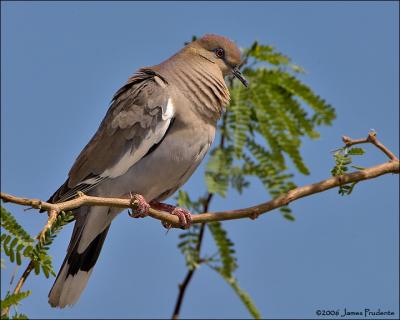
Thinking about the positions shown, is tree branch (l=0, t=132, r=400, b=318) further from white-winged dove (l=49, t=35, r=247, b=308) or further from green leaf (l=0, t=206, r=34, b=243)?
white-winged dove (l=49, t=35, r=247, b=308)

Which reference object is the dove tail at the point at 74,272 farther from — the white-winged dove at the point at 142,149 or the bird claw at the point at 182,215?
the bird claw at the point at 182,215

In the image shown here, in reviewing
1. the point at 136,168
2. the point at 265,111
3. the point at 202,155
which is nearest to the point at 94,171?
the point at 136,168

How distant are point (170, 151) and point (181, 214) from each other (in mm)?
423

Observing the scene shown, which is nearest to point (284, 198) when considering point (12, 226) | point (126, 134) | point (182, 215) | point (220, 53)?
point (12, 226)

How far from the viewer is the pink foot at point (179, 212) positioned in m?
3.72

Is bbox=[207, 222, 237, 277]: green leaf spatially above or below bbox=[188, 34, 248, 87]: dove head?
below

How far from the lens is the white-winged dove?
166 inches

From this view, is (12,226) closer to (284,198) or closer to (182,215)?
(284,198)

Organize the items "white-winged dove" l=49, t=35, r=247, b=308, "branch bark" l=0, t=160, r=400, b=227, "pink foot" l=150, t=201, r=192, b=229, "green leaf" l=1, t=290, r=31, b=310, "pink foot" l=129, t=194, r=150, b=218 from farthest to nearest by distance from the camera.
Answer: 1. "white-winged dove" l=49, t=35, r=247, b=308
2. "pink foot" l=150, t=201, r=192, b=229
3. "pink foot" l=129, t=194, r=150, b=218
4. "branch bark" l=0, t=160, r=400, b=227
5. "green leaf" l=1, t=290, r=31, b=310

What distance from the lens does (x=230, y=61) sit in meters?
4.96

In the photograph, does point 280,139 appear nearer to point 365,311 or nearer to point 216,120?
point 216,120

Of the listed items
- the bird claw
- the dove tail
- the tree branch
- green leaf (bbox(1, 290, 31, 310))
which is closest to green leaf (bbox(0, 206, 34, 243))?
the tree branch

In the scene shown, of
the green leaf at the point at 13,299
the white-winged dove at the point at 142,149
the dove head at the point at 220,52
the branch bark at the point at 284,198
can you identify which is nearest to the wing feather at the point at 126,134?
the white-winged dove at the point at 142,149

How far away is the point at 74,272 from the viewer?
177 inches
